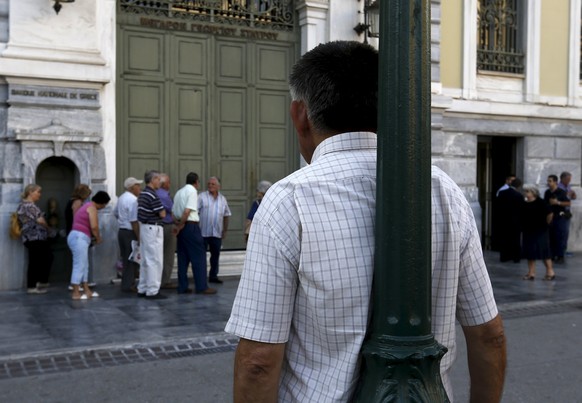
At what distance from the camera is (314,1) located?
497 inches

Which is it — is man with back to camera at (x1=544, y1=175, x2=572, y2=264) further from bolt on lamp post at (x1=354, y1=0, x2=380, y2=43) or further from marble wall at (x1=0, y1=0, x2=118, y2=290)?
marble wall at (x1=0, y1=0, x2=118, y2=290)

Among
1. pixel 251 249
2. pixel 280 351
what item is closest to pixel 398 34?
pixel 251 249

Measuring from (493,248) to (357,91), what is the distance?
14787 mm

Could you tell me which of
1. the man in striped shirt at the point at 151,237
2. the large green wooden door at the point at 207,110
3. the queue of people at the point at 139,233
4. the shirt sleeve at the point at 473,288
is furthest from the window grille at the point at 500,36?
the shirt sleeve at the point at 473,288

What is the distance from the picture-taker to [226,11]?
12273mm

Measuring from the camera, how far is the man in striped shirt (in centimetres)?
945

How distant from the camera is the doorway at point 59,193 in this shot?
10.6m

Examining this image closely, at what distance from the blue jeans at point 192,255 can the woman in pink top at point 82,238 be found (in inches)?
48.4

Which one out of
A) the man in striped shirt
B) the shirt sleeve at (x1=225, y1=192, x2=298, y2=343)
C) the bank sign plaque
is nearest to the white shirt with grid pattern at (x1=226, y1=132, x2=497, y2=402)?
the shirt sleeve at (x1=225, y1=192, x2=298, y2=343)

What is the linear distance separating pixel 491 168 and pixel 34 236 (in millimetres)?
10892

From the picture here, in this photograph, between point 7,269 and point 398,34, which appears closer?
point 398,34

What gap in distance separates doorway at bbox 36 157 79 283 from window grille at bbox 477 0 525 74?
946 centimetres

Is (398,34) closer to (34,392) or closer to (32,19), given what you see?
(34,392)

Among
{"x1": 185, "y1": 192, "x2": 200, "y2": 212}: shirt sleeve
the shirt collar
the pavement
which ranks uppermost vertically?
the shirt collar
